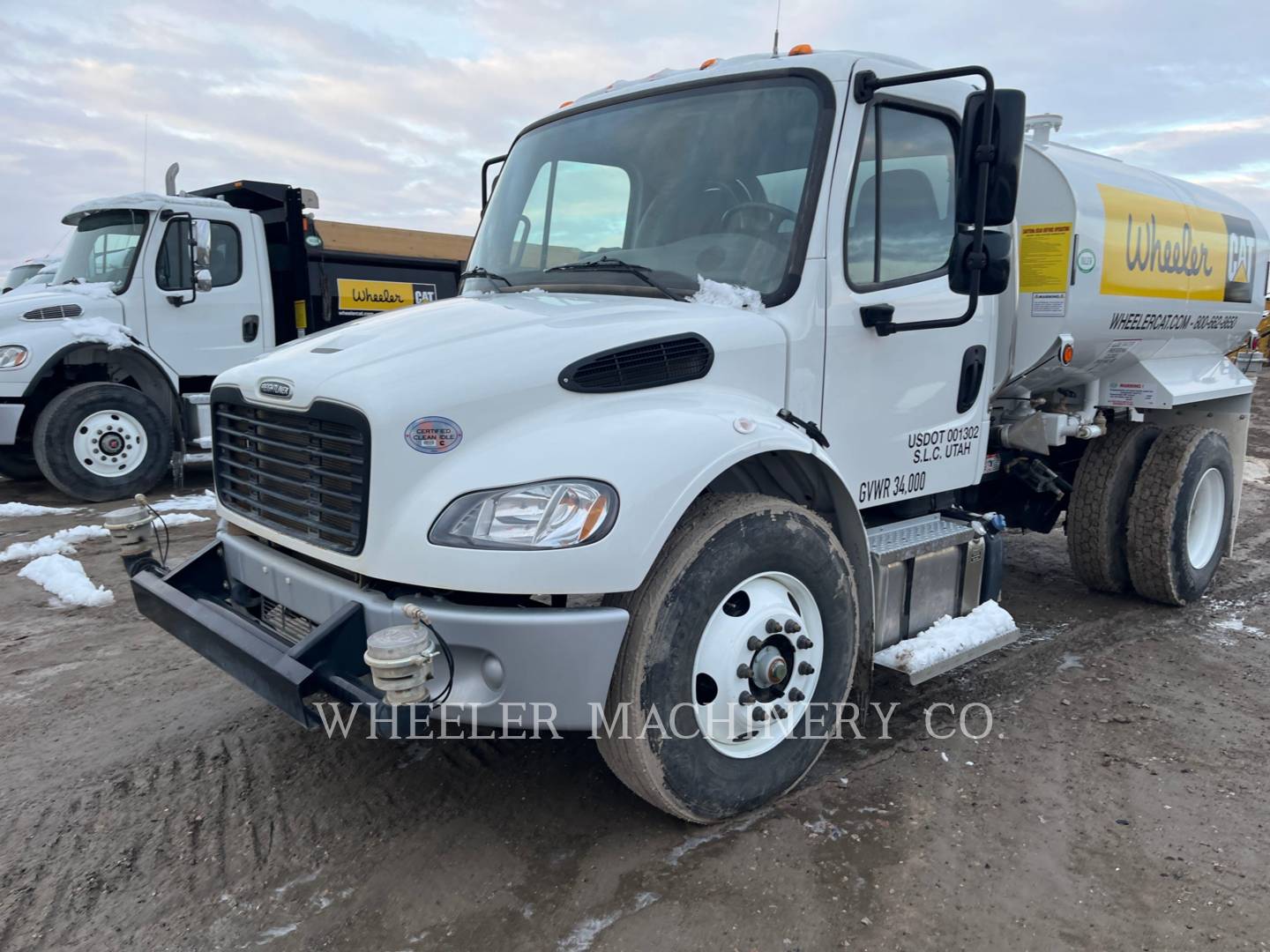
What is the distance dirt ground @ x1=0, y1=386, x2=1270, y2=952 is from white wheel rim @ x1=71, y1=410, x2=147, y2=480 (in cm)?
468

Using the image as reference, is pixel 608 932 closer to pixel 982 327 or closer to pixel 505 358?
pixel 505 358

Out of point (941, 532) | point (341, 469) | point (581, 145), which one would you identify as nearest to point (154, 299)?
point (581, 145)

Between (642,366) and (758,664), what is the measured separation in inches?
41.7

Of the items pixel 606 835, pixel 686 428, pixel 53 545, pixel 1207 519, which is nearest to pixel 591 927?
pixel 606 835

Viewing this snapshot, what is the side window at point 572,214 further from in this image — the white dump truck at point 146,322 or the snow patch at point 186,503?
the white dump truck at point 146,322

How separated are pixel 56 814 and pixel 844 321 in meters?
3.35

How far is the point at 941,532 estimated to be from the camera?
13.5 feet

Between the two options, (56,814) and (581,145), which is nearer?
(56,814)

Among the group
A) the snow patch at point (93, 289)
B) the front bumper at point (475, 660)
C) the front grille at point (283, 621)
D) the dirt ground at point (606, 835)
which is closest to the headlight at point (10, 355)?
the snow patch at point (93, 289)

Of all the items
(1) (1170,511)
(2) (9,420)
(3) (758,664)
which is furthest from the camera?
(2) (9,420)

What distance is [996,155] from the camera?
3211 millimetres

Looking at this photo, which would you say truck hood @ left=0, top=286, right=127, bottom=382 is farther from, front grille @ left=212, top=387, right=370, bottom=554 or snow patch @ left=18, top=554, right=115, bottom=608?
front grille @ left=212, top=387, right=370, bottom=554

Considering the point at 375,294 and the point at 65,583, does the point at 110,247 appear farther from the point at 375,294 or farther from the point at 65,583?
the point at 65,583

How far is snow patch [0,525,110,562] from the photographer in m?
6.66
